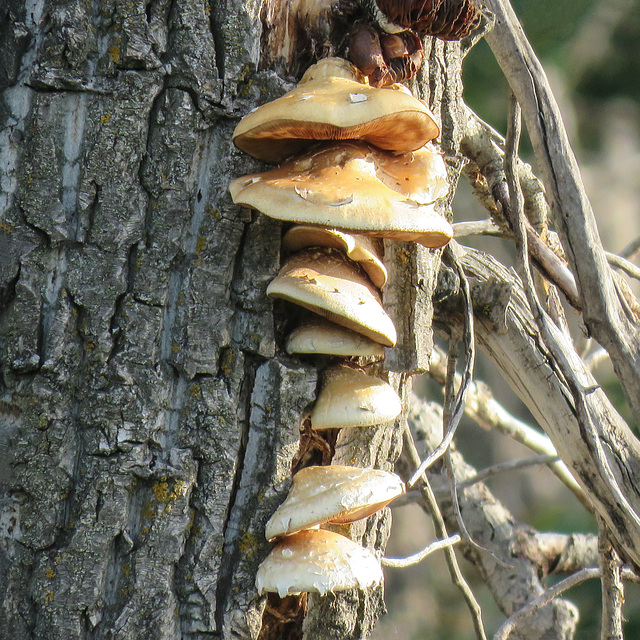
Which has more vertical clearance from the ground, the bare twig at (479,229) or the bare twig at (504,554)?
the bare twig at (479,229)

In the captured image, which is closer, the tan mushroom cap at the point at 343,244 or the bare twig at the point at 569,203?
the tan mushroom cap at the point at 343,244

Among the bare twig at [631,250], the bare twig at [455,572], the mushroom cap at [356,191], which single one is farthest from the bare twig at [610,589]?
the bare twig at [631,250]

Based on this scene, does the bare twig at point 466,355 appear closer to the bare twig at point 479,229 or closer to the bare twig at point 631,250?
the bare twig at point 479,229

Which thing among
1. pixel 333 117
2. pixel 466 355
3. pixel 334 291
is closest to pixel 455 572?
pixel 466 355

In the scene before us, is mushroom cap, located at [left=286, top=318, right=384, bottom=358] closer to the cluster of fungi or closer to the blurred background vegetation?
the cluster of fungi

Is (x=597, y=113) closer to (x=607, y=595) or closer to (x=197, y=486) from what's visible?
(x=607, y=595)

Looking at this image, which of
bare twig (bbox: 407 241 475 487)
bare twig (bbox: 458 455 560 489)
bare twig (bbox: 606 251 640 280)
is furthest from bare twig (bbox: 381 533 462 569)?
bare twig (bbox: 606 251 640 280)
